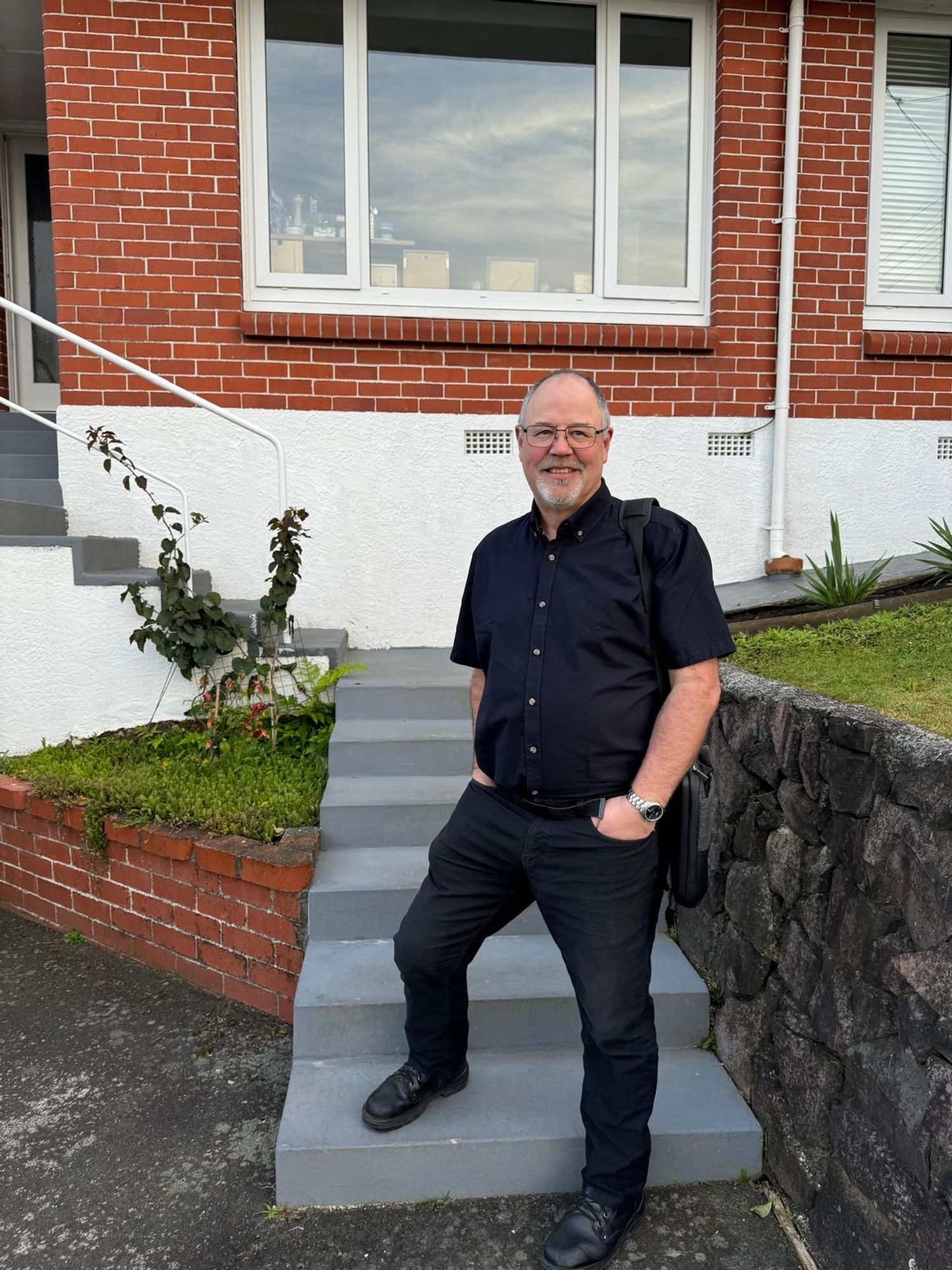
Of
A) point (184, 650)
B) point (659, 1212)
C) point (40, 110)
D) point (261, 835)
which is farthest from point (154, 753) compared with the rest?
point (40, 110)

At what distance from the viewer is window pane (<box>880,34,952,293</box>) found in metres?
5.96

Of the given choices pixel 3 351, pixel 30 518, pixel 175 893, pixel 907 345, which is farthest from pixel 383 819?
pixel 3 351

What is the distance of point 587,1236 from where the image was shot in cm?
238

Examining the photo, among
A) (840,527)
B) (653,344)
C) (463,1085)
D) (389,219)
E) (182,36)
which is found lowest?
(463,1085)

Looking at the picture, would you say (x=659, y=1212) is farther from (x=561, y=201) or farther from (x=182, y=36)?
(x=182, y=36)

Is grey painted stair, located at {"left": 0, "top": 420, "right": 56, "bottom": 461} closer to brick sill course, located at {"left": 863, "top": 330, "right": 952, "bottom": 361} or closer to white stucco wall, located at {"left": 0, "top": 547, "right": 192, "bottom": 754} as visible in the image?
white stucco wall, located at {"left": 0, "top": 547, "right": 192, "bottom": 754}

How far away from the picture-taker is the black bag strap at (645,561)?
7.34ft

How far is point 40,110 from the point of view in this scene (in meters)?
7.24

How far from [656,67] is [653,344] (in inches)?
65.0

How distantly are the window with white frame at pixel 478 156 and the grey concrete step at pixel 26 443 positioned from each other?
160 cm

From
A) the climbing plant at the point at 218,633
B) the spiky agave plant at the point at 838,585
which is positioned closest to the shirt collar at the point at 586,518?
the climbing plant at the point at 218,633

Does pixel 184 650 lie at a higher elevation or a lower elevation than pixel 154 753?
higher

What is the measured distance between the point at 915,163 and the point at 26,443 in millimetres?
5692

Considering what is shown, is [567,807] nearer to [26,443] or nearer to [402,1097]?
[402,1097]
